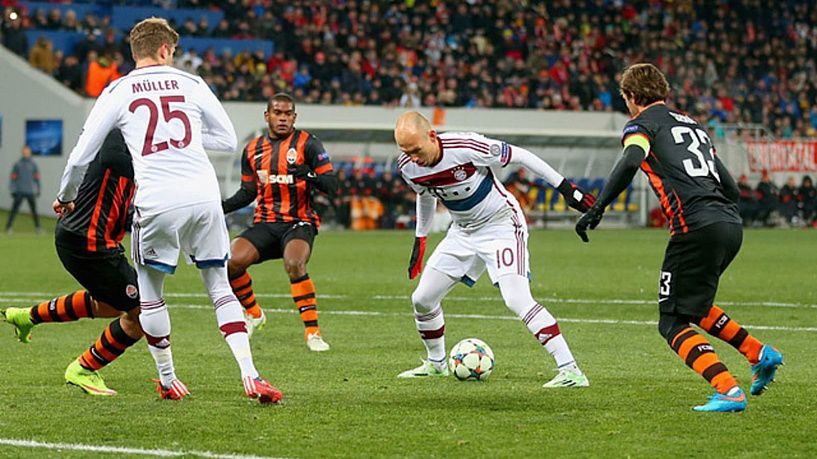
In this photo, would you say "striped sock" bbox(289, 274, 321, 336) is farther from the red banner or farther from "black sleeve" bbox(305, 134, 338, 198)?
the red banner

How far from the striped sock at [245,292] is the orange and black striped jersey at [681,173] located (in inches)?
216

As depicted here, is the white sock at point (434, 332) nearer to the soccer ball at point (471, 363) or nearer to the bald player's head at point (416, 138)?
the soccer ball at point (471, 363)

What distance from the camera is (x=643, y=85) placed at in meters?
7.99

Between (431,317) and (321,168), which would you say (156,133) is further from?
(321,168)

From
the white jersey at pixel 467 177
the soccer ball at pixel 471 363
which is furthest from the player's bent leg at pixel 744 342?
the soccer ball at pixel 471 363

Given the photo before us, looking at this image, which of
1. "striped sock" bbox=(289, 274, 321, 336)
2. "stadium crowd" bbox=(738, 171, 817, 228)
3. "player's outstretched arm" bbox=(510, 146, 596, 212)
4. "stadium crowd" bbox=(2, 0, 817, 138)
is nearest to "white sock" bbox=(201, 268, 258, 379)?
"player's outstretched arm" bbox=(510, 146, 596, 212)

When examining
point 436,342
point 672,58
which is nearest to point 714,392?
point 436,342

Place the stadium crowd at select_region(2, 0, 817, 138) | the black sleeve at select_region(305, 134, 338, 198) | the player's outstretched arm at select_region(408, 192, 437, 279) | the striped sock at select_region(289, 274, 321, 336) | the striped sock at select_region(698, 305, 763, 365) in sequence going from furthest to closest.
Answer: the stadium crowd at select_region(2, 0, 817, 138) < the black sleeve at select_region(305, 134, 338, 198) < the striped sock at select_region(289, 274, 321, 336) < the player's outstretched arm at select_region(408, 192, 437, 279) < the striped sock at select_region(698, 305, 763, 365)

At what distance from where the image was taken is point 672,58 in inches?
1775

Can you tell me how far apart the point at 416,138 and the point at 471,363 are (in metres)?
1.77

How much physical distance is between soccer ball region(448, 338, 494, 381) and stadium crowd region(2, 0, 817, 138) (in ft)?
88.1

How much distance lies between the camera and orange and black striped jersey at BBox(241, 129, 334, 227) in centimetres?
1243

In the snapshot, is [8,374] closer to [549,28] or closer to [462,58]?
[462,58]

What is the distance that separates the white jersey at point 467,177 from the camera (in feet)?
29.1
